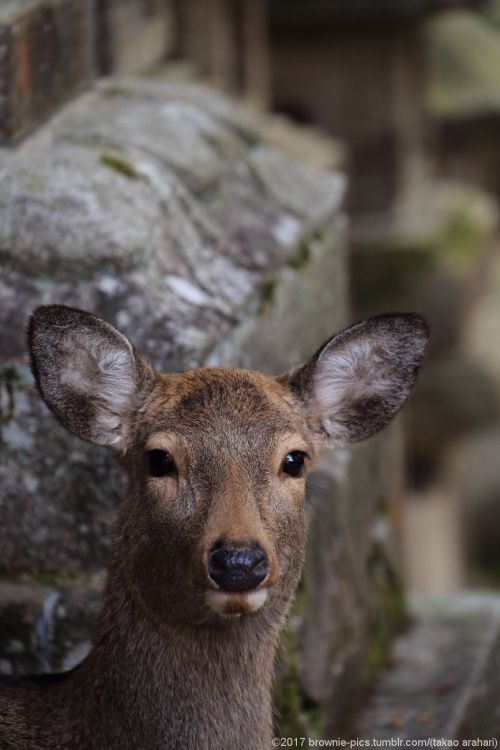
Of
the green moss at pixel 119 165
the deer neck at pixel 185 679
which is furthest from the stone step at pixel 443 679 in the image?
the green moss at pixel 119 165

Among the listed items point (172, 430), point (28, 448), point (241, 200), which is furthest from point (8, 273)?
point (241, 200)

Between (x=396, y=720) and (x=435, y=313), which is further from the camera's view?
(x=435, y=313)

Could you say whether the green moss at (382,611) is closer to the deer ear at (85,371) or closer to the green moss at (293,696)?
the green moss at (293,696)

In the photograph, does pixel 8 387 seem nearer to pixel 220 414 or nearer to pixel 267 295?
pixel 220 414

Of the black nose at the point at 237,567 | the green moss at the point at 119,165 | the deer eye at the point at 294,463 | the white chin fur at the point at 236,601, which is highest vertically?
the green moss at the point at 119,165

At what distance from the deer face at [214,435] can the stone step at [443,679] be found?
1.16 meters

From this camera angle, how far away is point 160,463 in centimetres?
388

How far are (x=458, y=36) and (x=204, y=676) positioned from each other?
349 inches

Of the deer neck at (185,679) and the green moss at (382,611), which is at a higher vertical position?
the deer neck at (185,679)

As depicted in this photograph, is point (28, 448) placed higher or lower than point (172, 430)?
lower

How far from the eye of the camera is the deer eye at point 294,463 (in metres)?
3.93

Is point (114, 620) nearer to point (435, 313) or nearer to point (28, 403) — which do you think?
point (28, 403)

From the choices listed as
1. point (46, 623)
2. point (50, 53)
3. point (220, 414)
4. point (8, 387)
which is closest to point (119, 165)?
point (50, 53)

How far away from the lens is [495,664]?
5.48m
